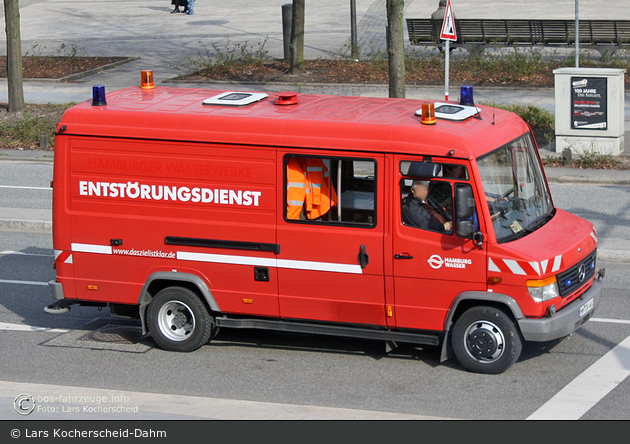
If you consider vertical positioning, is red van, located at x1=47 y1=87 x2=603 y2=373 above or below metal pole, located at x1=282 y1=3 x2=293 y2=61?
below

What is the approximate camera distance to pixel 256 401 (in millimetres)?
7281

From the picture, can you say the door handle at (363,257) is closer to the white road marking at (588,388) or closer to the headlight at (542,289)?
the headlight at (542,289)

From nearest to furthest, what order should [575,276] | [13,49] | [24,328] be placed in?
[575,276] < [24,328] < [13,49]

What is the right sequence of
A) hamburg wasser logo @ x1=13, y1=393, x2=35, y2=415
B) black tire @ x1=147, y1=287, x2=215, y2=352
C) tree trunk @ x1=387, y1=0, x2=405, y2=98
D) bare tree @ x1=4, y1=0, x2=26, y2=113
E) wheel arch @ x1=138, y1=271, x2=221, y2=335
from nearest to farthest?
hamburg wasser logo @ x1=13, y1=393, x2=35, y2=415 → wheel arch @ x1=138, y1=271, x2=221, y2=335 → black tire @ x1=147, y1=287, x2=215, y2=352 → tree trunk @ x1=387, y1=0, x2=405, y2=98 → bare tree @ x1=4, y1=0, x2=26, y2=113

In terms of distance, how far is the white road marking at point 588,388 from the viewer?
6.88 m

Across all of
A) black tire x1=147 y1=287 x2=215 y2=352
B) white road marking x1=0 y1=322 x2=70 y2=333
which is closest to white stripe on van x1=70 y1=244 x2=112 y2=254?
black tire x1=147 y1=287 x2=215 y2=352

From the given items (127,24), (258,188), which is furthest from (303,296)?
(127,24)

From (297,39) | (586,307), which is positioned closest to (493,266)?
(586,307)

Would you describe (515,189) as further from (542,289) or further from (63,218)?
(63,218)

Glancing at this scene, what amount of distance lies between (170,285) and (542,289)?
12.1 feet

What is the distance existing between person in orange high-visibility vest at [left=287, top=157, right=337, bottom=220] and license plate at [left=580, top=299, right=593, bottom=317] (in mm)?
2537

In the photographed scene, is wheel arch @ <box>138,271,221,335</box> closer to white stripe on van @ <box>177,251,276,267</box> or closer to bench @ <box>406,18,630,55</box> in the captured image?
white stripe on van @ <box>177,251,276,267</box>

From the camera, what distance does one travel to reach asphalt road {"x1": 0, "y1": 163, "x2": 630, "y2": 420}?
7258mm

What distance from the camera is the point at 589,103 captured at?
16859 mm
